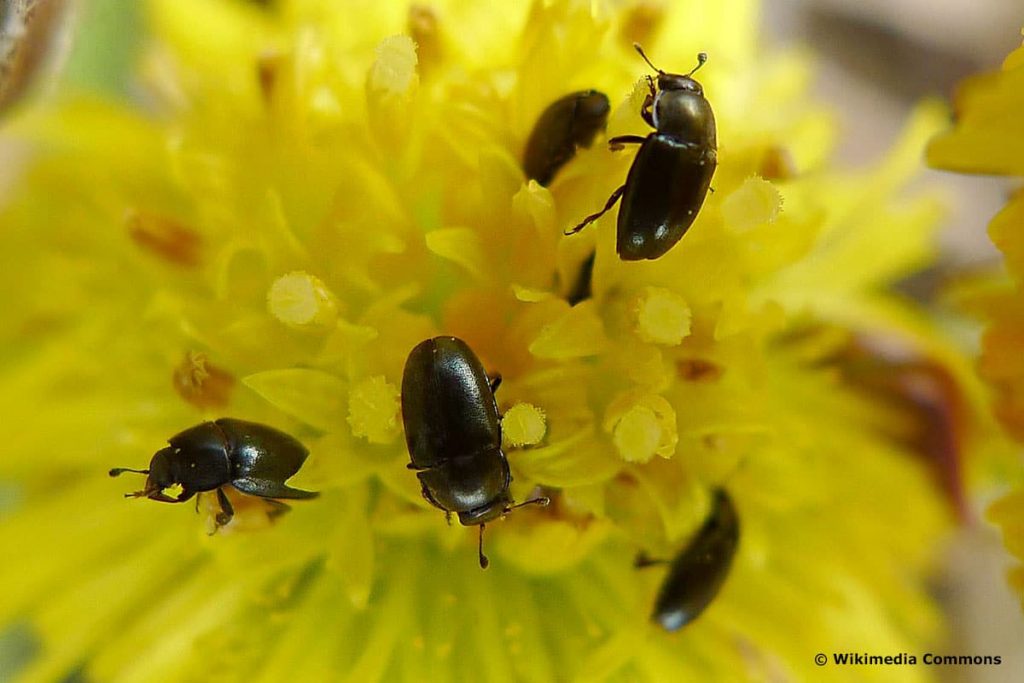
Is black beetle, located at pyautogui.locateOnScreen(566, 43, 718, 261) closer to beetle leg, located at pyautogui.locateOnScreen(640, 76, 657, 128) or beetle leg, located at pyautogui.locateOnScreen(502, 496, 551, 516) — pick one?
beetle leg, located at pyautogui.locateOnScreen(640, 76, 657, 128)

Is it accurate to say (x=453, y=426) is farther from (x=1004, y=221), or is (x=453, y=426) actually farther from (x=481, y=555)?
(x=1004, y=221)

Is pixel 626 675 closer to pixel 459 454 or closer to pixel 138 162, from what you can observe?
pixel 459 454

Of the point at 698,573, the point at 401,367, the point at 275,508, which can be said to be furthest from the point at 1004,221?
the point at 275,508

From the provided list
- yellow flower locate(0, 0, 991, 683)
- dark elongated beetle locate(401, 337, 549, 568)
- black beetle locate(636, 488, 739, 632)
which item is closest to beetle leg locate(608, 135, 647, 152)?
yellow flower locate(0, 0, 991, 683)

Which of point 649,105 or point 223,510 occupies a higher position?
point 649,105

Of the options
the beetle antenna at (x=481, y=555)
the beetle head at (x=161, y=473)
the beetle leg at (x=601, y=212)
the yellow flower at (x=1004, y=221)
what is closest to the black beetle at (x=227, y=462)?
the beetle head at (x=161, y=473)

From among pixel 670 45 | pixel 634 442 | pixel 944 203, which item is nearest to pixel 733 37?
pixel 670 45
